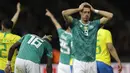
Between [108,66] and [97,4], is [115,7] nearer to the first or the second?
[97,4]

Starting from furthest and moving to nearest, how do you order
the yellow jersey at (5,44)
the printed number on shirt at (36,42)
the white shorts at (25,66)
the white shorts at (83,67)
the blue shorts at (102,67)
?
the blue shorts at (102,67), the yellow jersey at (5,44), the printed number on shirt at (36,42), the white shorts at (25,66), the white shorts at (83,67)

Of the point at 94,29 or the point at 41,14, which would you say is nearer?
the point at 94,29

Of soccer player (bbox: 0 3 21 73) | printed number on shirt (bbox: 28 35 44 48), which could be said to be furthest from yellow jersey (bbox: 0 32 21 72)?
printed number on shirt (bbox: 28 35 44 48)

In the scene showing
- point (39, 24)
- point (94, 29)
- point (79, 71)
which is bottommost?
point (79, 71)

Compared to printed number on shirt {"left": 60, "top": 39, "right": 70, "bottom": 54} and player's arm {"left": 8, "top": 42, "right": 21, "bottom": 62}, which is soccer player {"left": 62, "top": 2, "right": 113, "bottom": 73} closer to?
player's arm {"left": 8, "top": 42, "right": 21, "bottom": 62}

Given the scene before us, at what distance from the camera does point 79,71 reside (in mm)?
11703

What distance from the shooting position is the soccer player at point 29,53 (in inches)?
479

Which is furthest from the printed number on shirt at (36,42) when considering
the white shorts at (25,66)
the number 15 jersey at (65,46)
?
the number 15 jersey at (65,46)

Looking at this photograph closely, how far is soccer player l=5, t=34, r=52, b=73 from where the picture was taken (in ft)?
39.9

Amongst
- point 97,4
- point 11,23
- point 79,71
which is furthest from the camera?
point 97,4

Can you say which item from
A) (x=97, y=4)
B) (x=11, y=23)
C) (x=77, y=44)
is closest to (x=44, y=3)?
(x=97, y=4)

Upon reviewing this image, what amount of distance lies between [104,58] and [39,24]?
8174 mm

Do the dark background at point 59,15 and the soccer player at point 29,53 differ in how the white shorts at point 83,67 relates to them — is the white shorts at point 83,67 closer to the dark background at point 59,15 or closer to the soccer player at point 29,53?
the soccer player at point 29,53

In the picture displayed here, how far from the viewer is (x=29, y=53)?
40.2ft
